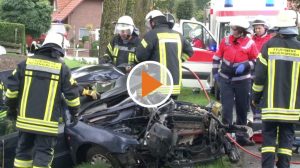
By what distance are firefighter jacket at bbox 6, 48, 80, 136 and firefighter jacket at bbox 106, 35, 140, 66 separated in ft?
9.72

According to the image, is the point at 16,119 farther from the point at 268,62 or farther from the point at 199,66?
the point at 199,66

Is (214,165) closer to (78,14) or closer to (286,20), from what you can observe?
(286,20)

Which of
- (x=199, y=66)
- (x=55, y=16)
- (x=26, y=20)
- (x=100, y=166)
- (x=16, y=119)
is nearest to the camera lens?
(x=16, y=119)

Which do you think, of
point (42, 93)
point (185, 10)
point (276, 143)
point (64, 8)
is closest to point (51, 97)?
point (42, 93)

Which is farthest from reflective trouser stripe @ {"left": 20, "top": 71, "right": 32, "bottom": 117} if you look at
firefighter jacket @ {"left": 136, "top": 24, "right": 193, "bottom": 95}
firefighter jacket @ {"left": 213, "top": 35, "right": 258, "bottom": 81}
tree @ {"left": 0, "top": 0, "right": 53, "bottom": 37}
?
tree @ {"left": 0, "top": 0, "right": 53, "bottom": 37}

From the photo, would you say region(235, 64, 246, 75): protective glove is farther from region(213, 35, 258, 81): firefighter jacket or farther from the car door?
the car door

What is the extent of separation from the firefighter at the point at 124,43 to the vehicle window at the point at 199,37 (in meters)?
4.68

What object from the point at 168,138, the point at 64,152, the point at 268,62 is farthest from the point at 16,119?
the point at 268,62

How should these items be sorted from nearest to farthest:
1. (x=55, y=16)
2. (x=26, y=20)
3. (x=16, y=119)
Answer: (x=16, y=119) < (x=26, y=20) < (x=55, y=16)

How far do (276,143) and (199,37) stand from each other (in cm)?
748

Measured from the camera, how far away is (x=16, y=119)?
19.5ft

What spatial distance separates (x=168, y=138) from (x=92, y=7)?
48.1m

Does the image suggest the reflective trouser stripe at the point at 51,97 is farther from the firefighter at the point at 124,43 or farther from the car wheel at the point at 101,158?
the firefighter at the point at 124,43

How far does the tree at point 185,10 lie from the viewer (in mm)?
47844
